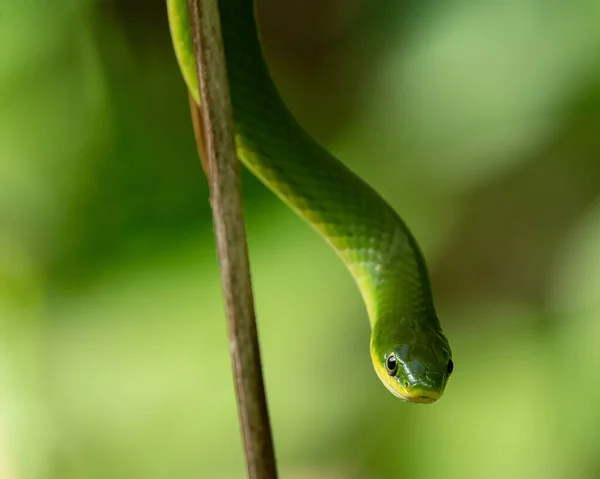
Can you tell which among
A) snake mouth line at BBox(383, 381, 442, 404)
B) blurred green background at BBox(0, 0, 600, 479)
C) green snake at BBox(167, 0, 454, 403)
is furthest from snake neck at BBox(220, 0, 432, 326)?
blurred green background at BBox(0, 0, 600, 479)

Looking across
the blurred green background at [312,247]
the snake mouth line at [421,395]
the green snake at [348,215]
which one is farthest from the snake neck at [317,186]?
the blurred green background at [312,247]

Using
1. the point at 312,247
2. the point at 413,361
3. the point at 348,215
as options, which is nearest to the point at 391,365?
the point at 413,361

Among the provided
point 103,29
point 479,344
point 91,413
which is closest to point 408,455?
point 479,344

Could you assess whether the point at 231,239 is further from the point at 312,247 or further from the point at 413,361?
the point at 312,247

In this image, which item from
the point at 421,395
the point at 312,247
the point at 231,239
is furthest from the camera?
the point at 312,247

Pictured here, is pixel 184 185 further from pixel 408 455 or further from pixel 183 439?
pixel 408 455

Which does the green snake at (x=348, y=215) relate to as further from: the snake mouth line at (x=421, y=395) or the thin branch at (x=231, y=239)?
the thin branch at (x=231, y=239)

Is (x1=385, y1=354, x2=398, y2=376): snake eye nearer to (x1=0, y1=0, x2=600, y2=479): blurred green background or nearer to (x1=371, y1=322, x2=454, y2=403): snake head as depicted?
(x1=371, y1=322, x2=454, y2=403): snake head
